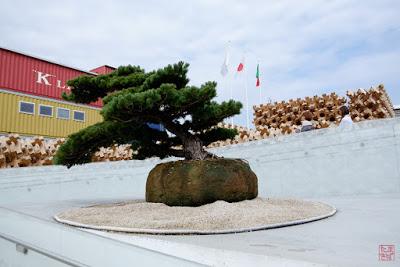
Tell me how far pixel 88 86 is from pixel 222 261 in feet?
16.4

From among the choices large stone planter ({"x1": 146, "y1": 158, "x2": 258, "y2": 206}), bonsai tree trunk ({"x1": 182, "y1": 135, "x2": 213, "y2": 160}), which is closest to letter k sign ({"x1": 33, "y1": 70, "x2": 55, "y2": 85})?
bonsai tree trunk ({"x1": 182, "y1": 135, "x2": 213, "y2": 160})

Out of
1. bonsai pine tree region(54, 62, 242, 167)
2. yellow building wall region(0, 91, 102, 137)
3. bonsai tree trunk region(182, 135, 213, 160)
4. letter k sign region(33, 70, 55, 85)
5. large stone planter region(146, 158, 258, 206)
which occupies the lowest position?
large stone planter region(146, 158, 258, 206)

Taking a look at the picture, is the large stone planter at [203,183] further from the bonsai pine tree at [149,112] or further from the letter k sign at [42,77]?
the letter k sign at [42,77]

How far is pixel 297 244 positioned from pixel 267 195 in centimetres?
638

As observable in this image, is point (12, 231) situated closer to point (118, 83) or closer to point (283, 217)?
point (118, 83)

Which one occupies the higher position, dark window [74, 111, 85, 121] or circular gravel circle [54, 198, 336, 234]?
dark window [74, 111, 85, 121]

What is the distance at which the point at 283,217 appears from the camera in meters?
4.15

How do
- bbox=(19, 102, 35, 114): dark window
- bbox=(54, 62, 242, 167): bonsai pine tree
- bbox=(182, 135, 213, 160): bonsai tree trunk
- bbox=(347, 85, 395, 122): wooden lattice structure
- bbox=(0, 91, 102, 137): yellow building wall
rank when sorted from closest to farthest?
bbox=(54, 62, 242, 167): bonsai pine tree → bbox=(182, 135, 213, 160): bonsai tree trunk → bbox=(347, 85, 395, 122): wooden lattice structure → bbox=(0, 91, 102, 137): yellow building wall → bbox=(19, 102, 35, 114): dark window

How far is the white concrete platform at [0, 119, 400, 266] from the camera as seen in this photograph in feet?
8.39

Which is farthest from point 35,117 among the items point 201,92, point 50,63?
point 201,92

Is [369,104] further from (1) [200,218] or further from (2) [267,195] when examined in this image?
(1) [200,218]

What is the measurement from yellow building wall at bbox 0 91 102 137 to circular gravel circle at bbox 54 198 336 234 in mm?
13180

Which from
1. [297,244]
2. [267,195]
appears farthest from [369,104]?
[297,244]

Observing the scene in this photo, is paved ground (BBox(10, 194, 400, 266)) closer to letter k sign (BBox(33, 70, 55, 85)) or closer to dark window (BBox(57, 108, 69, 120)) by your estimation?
dark window (BBox(57, 108, 69, 120))
